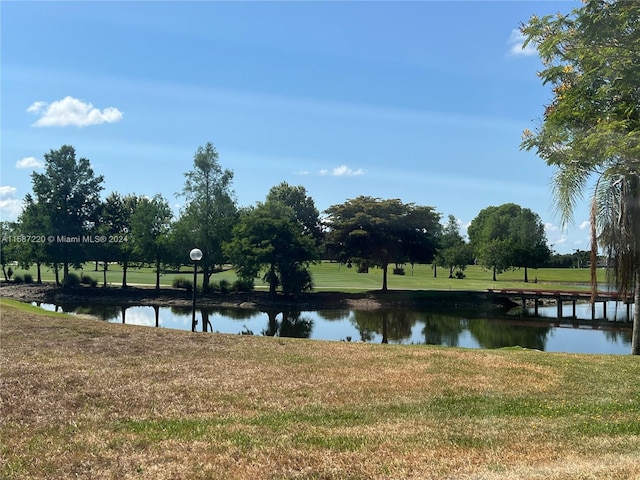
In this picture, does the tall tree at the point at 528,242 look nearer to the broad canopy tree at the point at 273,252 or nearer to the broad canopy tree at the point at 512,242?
the broad canopy tree at the point at 512,242

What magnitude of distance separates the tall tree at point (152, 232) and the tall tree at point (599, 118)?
45106 mm

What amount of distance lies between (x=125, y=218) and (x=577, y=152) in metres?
60.0

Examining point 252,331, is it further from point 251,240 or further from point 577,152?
point 577,152

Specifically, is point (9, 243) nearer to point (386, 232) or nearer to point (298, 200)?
point (386, 232)

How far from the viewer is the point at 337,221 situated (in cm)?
5403

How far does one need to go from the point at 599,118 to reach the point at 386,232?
44.9m

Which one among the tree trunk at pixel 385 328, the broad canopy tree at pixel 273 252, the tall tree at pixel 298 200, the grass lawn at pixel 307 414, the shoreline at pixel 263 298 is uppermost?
the tall tree at pixel 298 200

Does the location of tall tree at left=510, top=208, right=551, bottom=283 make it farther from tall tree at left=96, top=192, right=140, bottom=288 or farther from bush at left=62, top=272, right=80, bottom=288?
bush at left=62, top=272, right=80, bottom=288

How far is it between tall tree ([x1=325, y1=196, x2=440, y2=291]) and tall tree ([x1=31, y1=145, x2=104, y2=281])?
24.4m

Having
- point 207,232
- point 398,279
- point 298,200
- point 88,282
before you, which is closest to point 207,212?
point 207,232

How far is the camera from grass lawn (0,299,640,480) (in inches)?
196

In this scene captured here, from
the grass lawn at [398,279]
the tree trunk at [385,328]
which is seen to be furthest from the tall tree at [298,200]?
the tree trunk at [385,328]

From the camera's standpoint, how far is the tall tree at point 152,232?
163 ft

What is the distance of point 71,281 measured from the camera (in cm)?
5291
